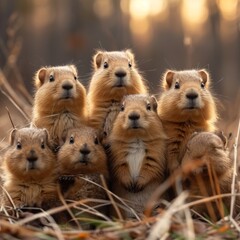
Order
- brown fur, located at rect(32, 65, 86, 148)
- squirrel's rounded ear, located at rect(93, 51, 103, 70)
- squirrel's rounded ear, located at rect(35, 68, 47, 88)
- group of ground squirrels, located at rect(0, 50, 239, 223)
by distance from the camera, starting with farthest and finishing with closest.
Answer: squirrel's rounded ear, located at rect(93, 51, 103, 70), squirrel's rounded ear, located at rect(35, 68, 47, 88), brown fur, located at rect(32, 65, 86, 148), group of ground squirrels, located at rect(0, 50, 239, 223)

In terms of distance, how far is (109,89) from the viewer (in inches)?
263

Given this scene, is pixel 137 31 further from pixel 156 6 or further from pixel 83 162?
pixel 83 162

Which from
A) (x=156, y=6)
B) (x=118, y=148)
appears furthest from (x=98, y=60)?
(x=156, y=6)

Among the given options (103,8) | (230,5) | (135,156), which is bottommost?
(103,8)

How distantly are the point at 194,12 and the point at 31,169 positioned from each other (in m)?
20.8

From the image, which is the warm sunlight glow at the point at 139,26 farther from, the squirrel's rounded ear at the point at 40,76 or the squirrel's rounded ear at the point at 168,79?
the squirrel's rounded ear at the point at 168,79

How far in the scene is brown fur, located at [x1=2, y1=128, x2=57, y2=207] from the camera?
240 inches

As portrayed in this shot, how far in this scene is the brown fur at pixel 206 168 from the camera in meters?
5.91

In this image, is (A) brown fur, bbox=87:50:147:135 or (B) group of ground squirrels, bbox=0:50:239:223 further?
(A) brown fur, bbox=87:50:147:135

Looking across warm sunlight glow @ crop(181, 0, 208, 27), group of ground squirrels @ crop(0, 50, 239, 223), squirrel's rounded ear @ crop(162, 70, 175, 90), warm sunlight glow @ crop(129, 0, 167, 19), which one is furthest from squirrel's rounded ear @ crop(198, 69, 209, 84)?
warm sunlight glow @ crop(181, 0, 208, 27)

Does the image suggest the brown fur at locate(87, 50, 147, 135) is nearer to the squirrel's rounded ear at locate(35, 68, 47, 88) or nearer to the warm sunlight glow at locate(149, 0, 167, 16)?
the squirrel's rounded ear at locate(35, 68, 47, 88)

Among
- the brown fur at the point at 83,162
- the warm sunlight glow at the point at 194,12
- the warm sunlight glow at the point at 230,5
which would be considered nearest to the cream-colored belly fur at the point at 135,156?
the brown fur at the point at 83,162

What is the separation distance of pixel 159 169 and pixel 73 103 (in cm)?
98

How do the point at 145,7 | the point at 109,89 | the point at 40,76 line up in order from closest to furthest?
1. the point at 109,89
2. the point at 40,76
3. the point at 145,7
